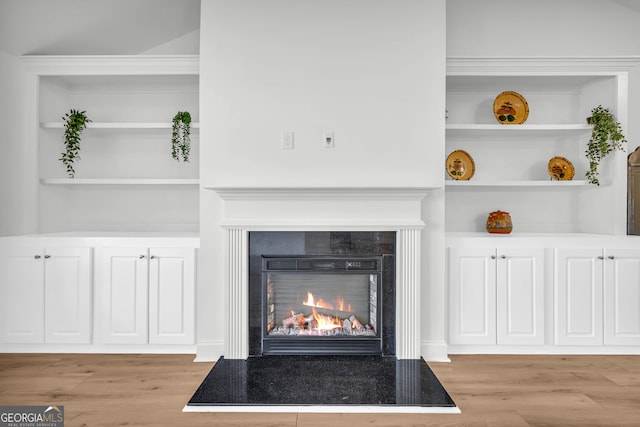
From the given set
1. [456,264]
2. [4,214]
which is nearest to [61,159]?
[4,214]

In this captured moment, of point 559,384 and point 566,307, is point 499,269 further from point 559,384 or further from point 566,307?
point 559,384

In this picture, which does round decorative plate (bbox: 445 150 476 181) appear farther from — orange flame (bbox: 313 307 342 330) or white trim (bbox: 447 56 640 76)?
orange flame (bbox: 313 307 342 330)

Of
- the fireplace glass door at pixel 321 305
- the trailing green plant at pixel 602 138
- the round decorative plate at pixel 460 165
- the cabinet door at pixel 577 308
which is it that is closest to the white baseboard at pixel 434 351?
the fireplace glass door at pixel 321 305

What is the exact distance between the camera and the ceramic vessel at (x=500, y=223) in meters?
3.53

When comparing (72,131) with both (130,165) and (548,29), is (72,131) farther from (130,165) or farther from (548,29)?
(548,29)

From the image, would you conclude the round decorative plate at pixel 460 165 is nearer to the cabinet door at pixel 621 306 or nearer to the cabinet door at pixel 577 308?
the cabinet door at pixel 577 308

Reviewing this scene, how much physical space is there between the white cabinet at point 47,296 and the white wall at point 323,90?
1.18 metres

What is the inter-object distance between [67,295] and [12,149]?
4.07 feet

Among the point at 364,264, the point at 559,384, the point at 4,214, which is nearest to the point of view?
the point at 559,384

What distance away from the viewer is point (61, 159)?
3.54 meters

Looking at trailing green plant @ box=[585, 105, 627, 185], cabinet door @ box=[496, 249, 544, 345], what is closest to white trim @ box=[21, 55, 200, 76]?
cabinet door @ box=[496, 249, 544, 345]

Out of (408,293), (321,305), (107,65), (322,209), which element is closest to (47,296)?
(107,65)

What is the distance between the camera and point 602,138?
3.45m

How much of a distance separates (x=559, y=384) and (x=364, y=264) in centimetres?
138
